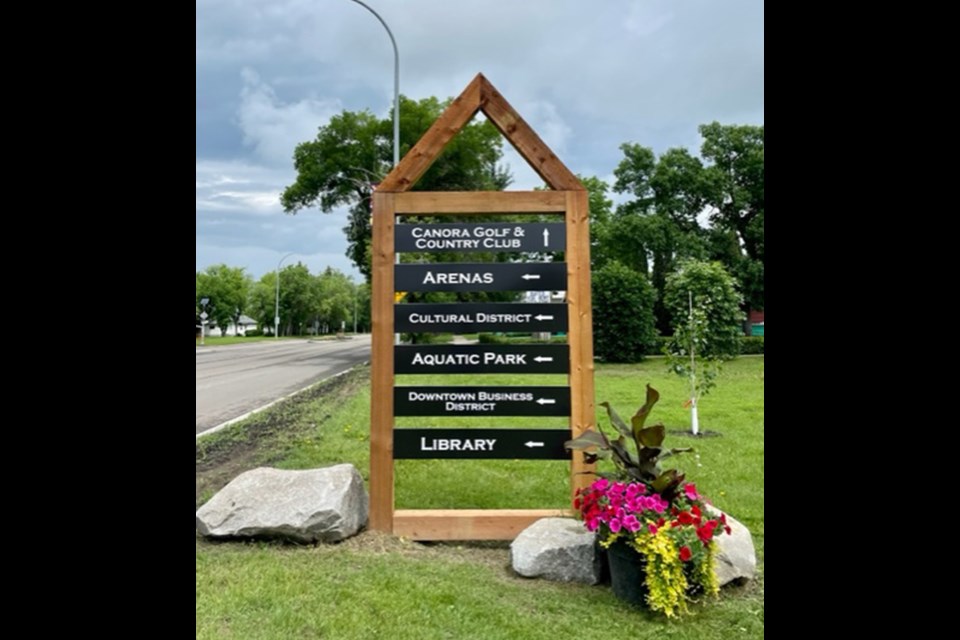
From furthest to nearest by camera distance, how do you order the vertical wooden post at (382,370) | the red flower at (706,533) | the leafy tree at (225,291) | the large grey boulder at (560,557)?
1. the leafy tree at (225,291)
2. the vertical wooden post at (382,370)
3. the large grey boulder at (560,557)
4. the red flower at (706,533)

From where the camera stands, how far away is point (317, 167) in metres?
28.1

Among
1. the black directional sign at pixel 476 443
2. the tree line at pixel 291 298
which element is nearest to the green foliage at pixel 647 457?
the black directional sign at pixel 476 443

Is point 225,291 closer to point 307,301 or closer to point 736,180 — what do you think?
point 307,301

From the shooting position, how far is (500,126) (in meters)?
4.64

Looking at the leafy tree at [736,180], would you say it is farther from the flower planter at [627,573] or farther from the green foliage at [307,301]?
the green foliage at [307,301]

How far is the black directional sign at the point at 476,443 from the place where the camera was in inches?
175

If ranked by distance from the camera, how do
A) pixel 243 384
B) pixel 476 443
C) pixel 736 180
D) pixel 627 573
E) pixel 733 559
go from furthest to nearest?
pixel 736 180 → pixel 243 384 → pixel 476 443 → pixel 733 559 → pixel 627 573

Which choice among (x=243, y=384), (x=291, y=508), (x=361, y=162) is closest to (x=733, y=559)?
(x=291, y=508)

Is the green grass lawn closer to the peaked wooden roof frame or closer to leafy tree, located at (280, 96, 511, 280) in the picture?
the peaked wooden roof frame

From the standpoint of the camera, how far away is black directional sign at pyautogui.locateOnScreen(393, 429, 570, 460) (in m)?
4.44

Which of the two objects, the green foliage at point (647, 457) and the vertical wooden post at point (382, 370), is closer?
the green foliage at point (647, 457)

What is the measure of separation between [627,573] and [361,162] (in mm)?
25901
